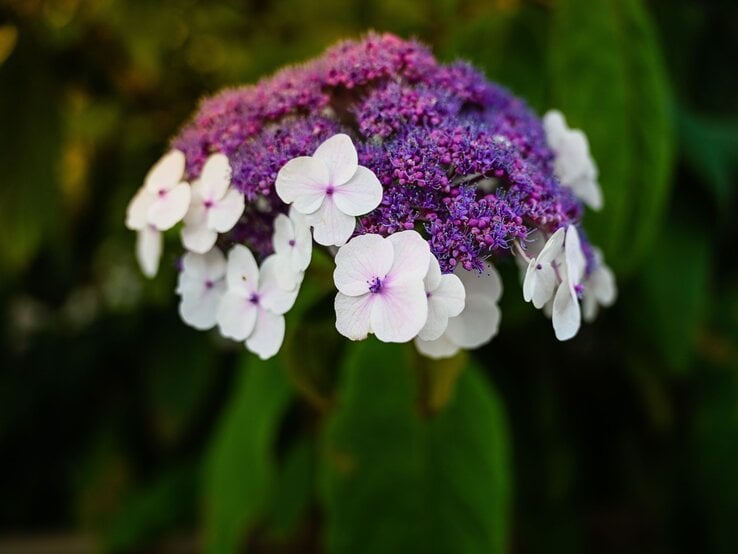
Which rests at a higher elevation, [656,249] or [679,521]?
[656,249]

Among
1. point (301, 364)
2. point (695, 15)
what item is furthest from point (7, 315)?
point (695, 15)

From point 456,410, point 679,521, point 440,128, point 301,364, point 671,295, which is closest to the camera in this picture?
point 440,128

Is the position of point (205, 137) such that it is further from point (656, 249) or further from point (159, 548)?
point (159, 548)

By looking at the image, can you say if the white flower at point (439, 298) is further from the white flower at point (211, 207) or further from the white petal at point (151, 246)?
the white petal at point (151, 246)

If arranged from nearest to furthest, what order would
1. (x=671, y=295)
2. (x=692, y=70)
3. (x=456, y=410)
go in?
(x=456, y=410)
(x=671, y=295)
(x=692, y=70)

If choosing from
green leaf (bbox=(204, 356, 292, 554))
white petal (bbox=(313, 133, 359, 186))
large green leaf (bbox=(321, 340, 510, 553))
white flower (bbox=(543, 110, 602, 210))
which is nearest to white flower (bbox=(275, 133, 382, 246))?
white petal (bbox=(313, 133, 359, 186))

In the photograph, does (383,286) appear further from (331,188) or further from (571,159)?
(571,159)

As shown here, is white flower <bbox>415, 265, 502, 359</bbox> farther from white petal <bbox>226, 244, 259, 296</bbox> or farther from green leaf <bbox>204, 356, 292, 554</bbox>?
green leaf <bbox>204, 356, 292, 554</bbox>
